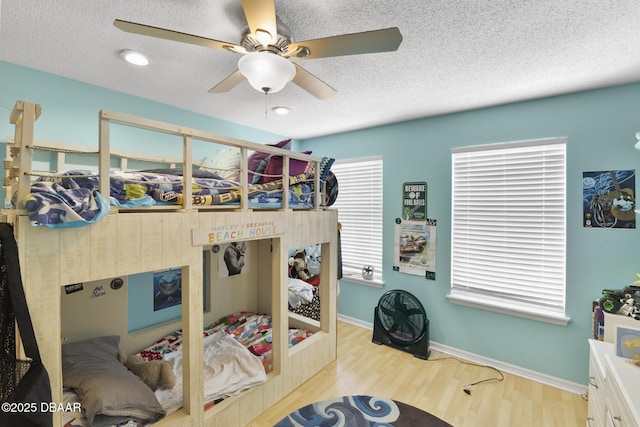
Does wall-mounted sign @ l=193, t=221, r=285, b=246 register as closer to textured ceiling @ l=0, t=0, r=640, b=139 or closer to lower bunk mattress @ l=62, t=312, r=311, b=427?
lower bunk mattress @ l=62, t=312, r=311, b=427

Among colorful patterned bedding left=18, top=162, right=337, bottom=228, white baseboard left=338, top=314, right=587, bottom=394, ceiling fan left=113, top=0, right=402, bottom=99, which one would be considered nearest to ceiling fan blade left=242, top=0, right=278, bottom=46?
ceiling fan left=113, top=0, right=402, bottom=99

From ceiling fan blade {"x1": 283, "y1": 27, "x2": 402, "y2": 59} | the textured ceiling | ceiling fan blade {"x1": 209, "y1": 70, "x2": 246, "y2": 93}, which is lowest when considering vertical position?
ceiling fan blade {"x1": 283, "y1": 27, "x2": 402, "y2": 59}

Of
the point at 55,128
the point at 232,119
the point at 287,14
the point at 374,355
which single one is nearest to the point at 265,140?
Result: the point at 232,119

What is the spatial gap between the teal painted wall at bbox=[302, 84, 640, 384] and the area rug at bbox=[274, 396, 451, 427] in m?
1.17

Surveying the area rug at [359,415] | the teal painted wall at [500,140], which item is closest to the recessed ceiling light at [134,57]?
the teal painted wall at [500,140]

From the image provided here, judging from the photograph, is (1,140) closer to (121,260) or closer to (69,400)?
(121,260)

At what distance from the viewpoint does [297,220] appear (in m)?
2.24

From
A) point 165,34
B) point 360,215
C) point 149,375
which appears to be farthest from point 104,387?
point 360,215

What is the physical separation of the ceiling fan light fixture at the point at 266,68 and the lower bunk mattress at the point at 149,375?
1827mm

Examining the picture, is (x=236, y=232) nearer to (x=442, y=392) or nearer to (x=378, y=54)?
(x=378, y=54)

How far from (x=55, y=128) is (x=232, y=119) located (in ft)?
4.96

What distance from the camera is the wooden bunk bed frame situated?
1.09m

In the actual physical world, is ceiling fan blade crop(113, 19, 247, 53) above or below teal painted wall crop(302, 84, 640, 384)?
above

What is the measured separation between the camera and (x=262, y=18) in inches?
44.6
